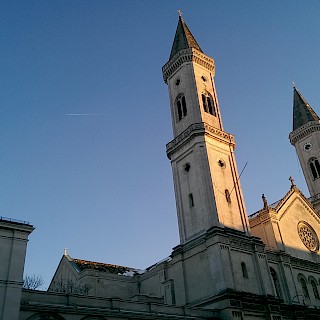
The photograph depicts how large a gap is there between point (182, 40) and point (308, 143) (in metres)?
27.9

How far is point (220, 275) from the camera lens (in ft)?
130

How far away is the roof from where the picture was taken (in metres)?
57.0

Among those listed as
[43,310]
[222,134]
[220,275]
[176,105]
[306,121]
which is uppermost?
[306,121]

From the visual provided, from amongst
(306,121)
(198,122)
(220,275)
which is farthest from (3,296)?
(306,121)

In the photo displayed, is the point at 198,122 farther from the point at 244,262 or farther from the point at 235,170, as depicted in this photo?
the point at 244,262

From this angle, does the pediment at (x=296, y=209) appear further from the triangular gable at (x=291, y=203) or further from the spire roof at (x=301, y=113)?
the spire roof at (x=301, y=113)

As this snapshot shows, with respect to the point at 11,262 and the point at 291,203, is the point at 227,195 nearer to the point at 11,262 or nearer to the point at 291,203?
the point at 291,203

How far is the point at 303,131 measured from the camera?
7144 centimetres

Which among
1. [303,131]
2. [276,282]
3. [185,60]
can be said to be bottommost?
[276,282]

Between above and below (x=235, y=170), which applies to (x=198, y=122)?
above

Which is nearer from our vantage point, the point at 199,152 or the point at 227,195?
the point at 227,195

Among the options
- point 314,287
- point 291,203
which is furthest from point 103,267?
point 314,287

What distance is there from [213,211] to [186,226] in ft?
12.6

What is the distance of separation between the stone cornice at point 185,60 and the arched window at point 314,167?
24.3 meters
